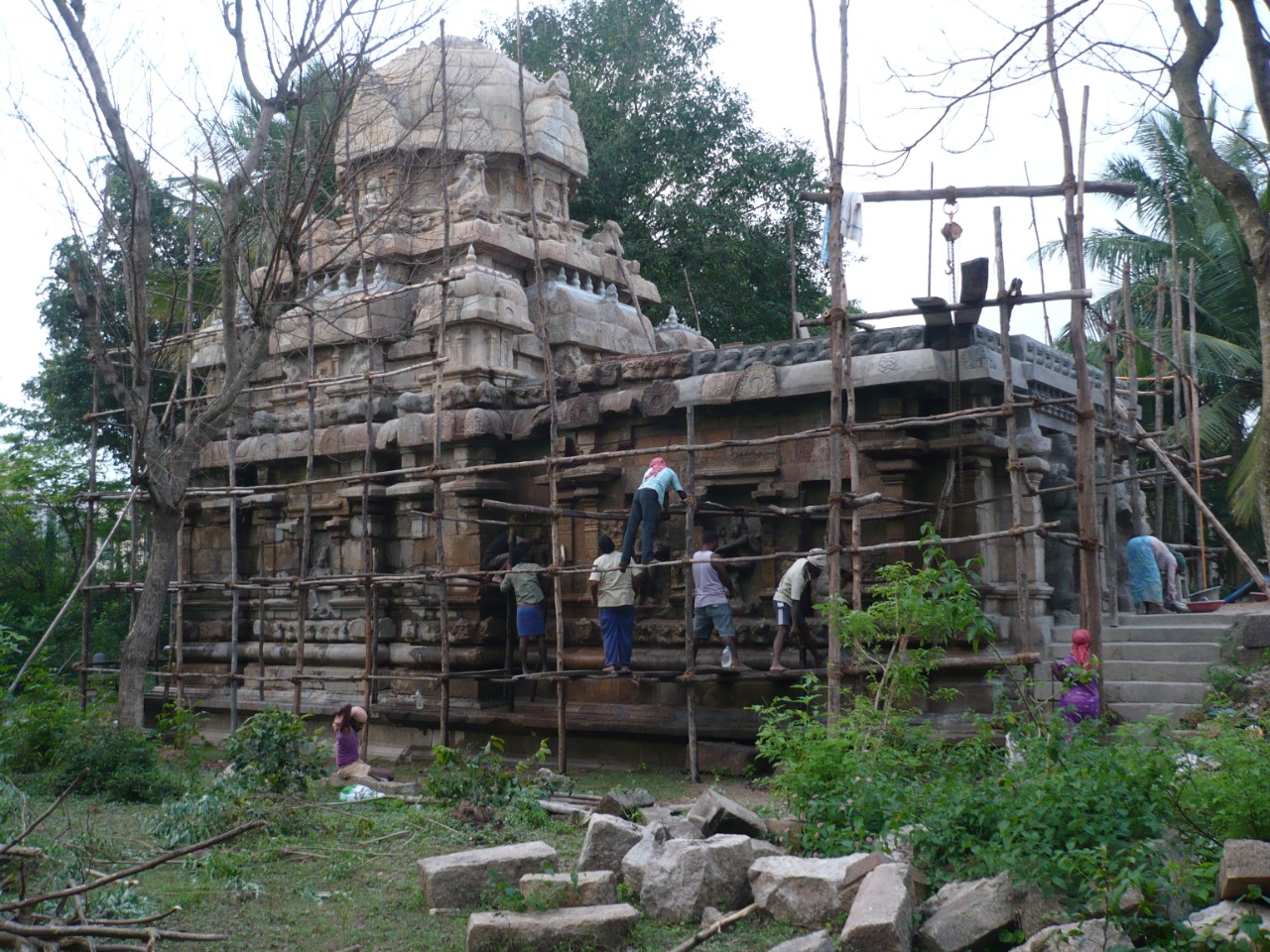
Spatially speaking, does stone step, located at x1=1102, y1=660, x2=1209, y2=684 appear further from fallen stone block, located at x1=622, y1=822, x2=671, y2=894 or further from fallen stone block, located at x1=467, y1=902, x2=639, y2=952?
fallen stone block, located at x1=467, y1=902, x2=639, y2=952

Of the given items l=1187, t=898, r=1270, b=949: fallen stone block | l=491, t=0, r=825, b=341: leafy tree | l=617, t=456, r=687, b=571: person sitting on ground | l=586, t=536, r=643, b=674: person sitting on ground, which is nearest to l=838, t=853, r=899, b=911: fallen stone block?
l=1187, t=898, r=1270, b=949: fallen stone block

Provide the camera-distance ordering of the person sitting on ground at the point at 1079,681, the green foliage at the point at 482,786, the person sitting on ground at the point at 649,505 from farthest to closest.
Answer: the person sitting on ground at the point at 649,505, the green foliage at the point at 482,786, the person sitting on ground at the point at 1079,681

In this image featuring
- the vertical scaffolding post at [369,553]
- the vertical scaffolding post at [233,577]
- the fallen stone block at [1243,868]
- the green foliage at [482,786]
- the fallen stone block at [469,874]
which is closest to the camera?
the fallen stone block at [1243,868]

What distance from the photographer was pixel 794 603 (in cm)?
1010

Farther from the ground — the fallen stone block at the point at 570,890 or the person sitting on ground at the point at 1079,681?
the person sitting on ground at the point at 1079,681

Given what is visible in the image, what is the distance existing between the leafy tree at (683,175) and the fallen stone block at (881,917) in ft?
60.8

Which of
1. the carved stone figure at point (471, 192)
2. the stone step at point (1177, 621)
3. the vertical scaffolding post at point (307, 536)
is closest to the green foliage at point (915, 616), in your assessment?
the stone step at point (1177, 621)

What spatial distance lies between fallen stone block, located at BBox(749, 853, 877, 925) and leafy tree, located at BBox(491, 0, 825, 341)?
18068 mm

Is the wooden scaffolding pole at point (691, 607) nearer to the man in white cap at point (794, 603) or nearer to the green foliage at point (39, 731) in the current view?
the man in white cap at point (794, 603)

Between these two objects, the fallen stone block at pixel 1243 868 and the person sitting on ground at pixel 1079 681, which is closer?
the fallen stone block at pixel 1243 868

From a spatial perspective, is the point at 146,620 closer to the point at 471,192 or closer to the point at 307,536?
the point at 307,536

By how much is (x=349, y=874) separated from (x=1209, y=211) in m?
20.3

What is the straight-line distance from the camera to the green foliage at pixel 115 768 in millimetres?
8848

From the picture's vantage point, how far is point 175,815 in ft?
25.2
